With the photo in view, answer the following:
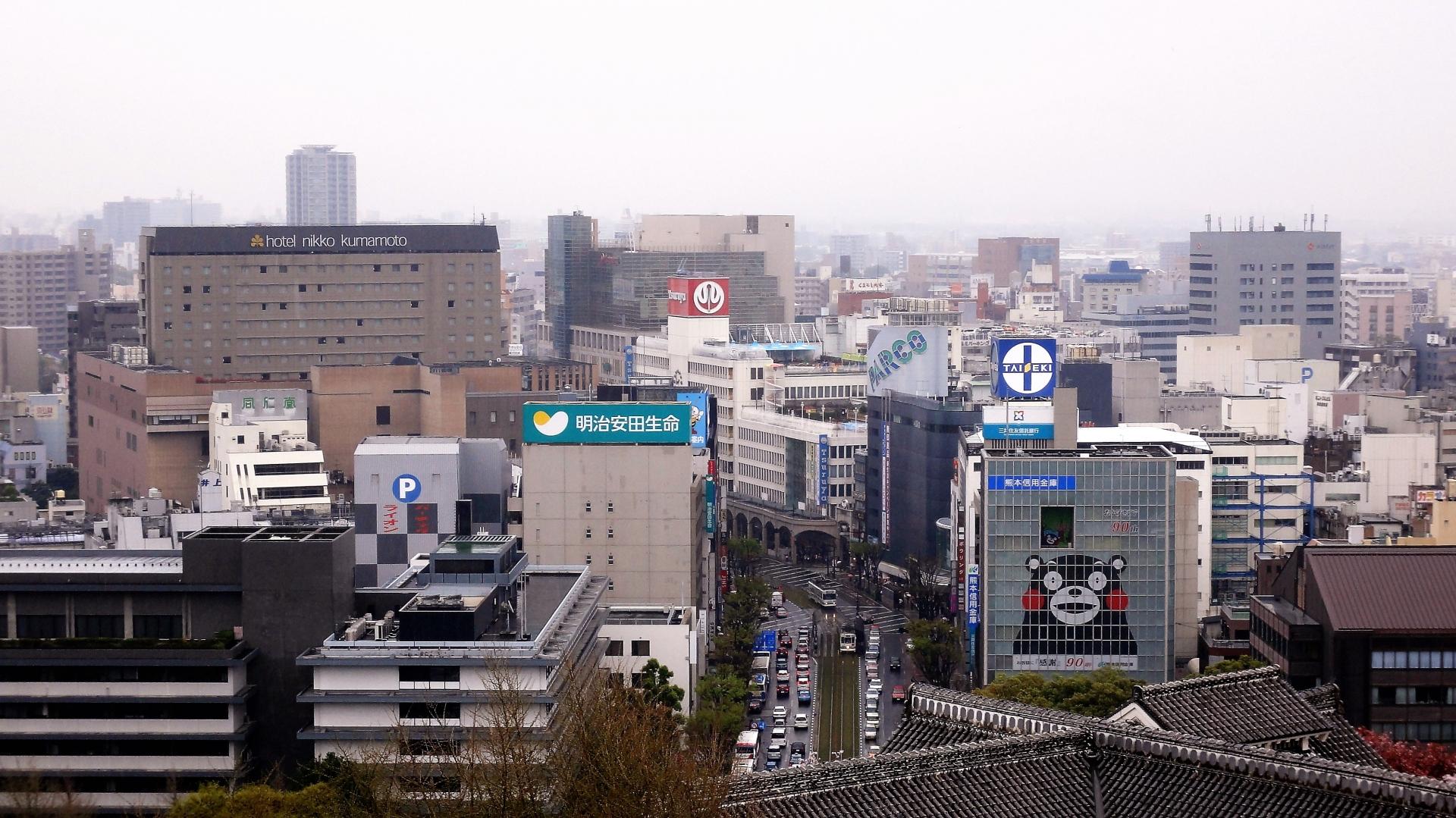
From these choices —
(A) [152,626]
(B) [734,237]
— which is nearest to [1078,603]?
(A) [152,626]

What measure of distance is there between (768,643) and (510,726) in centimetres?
3167

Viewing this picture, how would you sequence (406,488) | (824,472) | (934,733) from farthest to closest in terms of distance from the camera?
(824,472)
(406,488)
(934,733)

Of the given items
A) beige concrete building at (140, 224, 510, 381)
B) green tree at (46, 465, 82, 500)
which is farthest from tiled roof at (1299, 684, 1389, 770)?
green tree at (46, 465, 82, 500)

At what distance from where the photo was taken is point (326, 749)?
3084 cm

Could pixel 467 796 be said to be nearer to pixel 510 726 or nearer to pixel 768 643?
pixel 510 726

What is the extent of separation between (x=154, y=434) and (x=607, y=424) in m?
31.6

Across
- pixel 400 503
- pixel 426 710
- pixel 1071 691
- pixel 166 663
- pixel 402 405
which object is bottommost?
pixel 1071 691

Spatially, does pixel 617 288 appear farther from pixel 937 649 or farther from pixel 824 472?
pixel 937 649

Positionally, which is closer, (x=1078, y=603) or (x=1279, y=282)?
(x=1078, y=603)

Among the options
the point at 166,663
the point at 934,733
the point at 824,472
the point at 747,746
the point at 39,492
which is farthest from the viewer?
the point at 39,492

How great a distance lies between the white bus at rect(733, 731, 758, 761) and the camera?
40.5 meters

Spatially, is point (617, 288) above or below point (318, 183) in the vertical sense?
below

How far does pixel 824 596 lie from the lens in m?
62.6

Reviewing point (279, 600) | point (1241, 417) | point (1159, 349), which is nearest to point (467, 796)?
point (279, 600)
